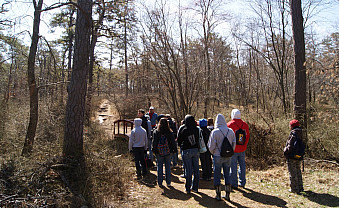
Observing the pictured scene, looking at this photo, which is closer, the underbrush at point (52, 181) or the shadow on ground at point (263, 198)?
the underbrush at point (52, 181)

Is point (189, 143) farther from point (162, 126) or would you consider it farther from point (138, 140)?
point (138, 140)

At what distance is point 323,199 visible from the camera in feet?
16.6

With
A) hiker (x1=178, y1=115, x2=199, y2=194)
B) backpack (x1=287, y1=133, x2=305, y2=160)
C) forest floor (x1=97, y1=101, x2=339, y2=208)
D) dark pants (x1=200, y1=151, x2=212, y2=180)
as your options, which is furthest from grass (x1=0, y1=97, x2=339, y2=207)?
backpack (x1=287, y1=133, x2=305, y2=160)

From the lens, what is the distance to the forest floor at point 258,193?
197 inches

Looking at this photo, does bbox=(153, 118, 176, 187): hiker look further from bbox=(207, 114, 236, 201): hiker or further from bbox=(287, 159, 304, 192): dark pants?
bbox=(287, 159, 304, 192): dark pants

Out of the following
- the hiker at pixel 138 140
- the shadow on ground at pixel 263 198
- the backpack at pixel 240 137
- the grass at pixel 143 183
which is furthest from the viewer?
the hiker at pixel 138 140

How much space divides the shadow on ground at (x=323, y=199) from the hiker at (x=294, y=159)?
224 mm

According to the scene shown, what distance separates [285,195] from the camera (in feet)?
17.8

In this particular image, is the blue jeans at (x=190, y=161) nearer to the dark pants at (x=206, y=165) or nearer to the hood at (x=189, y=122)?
the hood at (x=189, y=122)

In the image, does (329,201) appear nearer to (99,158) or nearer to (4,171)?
(99,158)

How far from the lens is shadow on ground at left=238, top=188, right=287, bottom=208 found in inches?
197

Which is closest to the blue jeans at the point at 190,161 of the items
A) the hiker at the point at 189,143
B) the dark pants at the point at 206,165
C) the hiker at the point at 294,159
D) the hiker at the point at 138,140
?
the hiker at the point at 189,143

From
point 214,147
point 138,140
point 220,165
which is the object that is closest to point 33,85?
point 138,140

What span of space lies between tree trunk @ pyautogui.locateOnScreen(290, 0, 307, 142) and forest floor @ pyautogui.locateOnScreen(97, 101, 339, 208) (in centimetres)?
174
